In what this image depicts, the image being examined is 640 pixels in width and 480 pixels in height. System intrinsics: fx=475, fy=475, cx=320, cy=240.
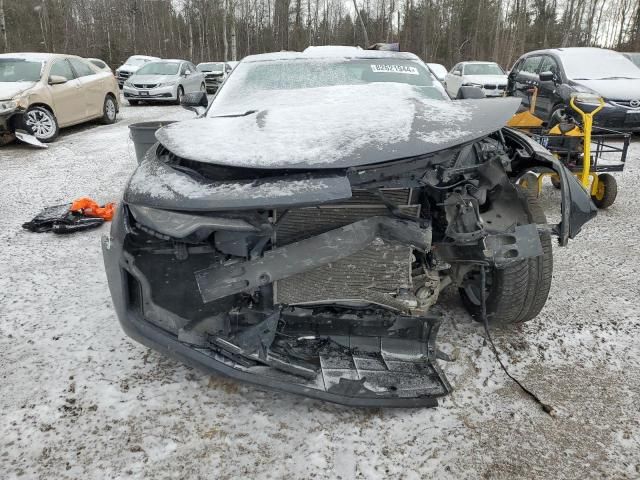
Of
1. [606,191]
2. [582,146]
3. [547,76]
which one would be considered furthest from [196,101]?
[547,76]

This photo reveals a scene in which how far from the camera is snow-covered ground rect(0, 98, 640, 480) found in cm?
179

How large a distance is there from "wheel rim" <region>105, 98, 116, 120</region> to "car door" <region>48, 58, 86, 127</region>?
986 mm

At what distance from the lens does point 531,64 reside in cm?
932

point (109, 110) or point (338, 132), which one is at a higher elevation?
point (338, 132)

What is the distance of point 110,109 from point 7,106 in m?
2.94

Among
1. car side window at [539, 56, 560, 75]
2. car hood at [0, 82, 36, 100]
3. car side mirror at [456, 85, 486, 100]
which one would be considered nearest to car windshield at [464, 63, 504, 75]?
car side window at [539, 56, 560, 75]

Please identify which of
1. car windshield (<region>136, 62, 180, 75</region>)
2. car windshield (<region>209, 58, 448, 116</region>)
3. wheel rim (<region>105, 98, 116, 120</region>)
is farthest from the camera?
car windshield (<region>136, 62, 180, 75</region>)

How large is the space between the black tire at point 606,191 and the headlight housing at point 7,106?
8.14 m

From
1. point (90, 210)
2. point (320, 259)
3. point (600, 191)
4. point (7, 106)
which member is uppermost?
point (7, 106)

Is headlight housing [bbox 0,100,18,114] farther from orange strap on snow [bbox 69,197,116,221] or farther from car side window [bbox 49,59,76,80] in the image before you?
orange strap on snow [bbox 69,197,116,221]

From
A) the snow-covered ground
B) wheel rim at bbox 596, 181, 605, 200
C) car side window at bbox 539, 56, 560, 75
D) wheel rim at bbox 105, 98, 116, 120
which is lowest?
the snow-covered ground

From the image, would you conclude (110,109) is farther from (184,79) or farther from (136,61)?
(136,61)

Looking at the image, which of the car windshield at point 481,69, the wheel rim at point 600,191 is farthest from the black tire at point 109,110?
the car windshield at point 481,69

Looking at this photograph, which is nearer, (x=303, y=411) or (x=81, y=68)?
(x=303, y=411)
